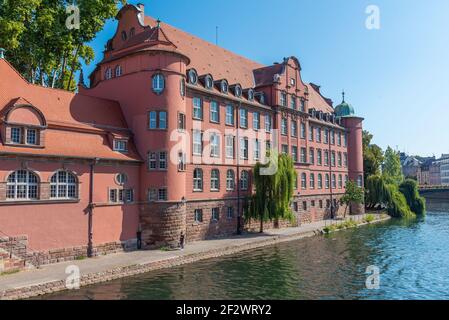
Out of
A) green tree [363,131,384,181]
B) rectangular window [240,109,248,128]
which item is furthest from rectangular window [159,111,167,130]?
green tree [363,131,384,181]

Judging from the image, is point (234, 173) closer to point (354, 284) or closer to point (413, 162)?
point (354, 284)

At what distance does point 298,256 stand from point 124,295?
14.7 meters

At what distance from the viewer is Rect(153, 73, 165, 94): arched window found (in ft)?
99.2

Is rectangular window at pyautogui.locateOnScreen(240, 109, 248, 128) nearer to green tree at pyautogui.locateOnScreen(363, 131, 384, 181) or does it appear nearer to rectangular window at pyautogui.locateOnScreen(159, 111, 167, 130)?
rectangular window at pyautogui.locateOnScreen(159, 111, 167, 130)

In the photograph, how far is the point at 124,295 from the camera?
18.9 metres

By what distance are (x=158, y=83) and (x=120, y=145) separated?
19.0 ft

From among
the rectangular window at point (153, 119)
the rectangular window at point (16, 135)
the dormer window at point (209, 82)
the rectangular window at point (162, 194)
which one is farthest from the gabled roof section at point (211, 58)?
the rectangular window at point (16, 135)

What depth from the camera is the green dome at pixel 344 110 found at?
A: 64.0 m

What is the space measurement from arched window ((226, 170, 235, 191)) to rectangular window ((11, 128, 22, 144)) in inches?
764

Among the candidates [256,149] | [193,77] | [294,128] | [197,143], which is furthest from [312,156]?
[193,77]

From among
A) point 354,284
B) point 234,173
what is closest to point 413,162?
point 234,173

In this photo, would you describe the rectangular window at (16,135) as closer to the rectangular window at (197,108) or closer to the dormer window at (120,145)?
the dormer window at (120,145)

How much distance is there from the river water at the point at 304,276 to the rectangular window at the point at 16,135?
9.84 metres

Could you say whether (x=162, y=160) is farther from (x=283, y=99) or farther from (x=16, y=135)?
(x=283, y=99)
